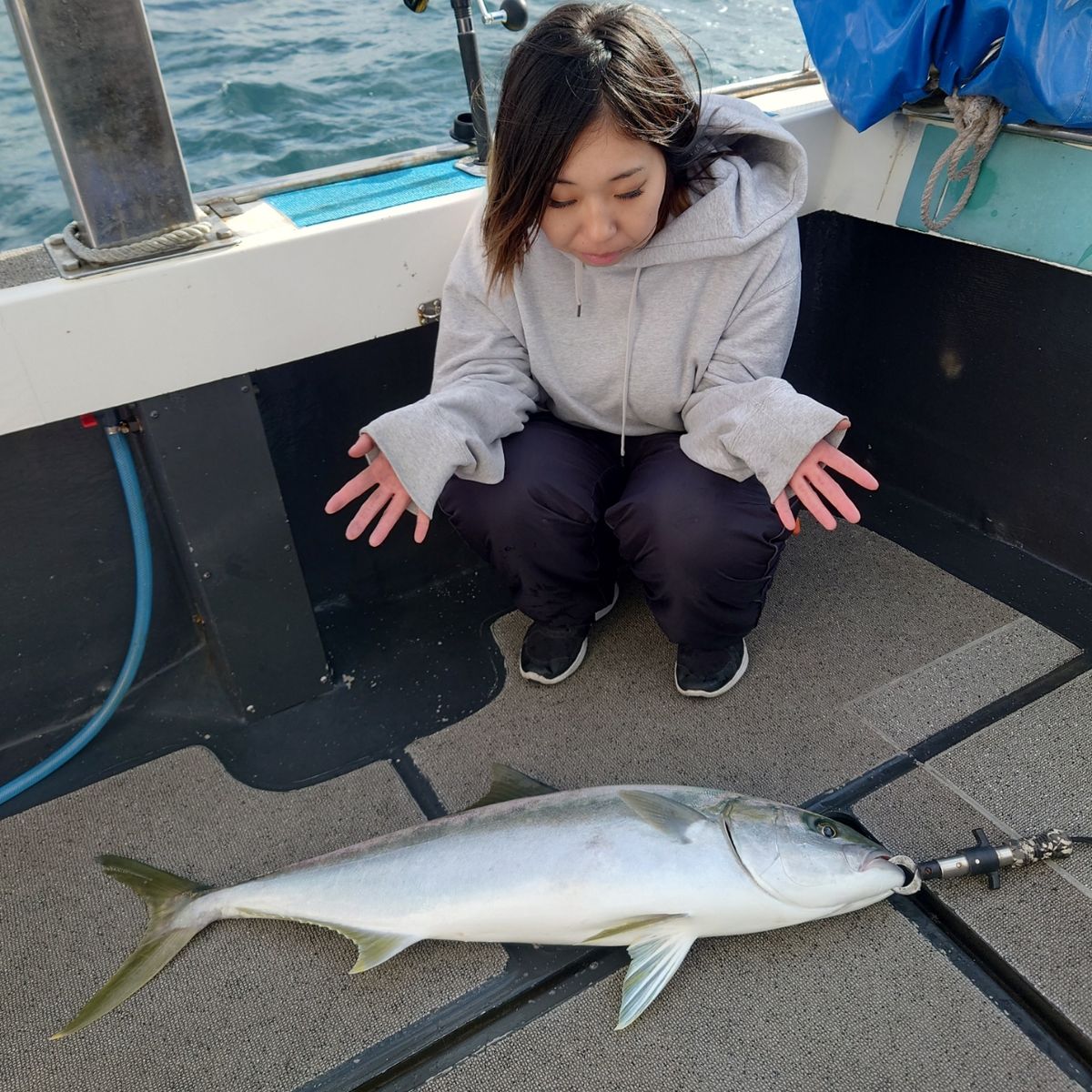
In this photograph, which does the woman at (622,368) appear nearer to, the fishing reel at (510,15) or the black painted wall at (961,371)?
the fishing reel at (510,15)

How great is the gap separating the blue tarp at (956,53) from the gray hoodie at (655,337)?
0.42m

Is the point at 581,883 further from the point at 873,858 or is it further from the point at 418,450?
the point at 418,450

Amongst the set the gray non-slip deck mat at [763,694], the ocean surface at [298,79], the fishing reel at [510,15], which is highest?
the fishing reel at [510,15]

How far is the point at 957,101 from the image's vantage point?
2.06 meters

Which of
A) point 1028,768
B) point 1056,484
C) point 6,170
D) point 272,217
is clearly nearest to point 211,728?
point 272,217

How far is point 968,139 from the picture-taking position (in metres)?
2.08

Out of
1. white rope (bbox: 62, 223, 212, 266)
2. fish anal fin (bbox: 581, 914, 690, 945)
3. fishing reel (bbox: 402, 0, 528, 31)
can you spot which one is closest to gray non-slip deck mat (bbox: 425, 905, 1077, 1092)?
fish anal fin (bbox: 581, 914, 690, 945)

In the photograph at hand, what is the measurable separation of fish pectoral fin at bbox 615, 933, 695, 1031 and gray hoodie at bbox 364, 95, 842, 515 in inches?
33.2

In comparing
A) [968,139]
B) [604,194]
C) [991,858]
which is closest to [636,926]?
[991,858]

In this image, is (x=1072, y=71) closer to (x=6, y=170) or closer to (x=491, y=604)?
(x=491, y=604)

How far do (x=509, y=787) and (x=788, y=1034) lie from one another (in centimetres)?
65

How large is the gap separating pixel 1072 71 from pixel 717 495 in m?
1.12

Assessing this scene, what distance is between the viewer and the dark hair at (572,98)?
61.6 inches

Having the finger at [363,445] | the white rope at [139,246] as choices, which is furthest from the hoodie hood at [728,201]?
the white rope at [139,246]
